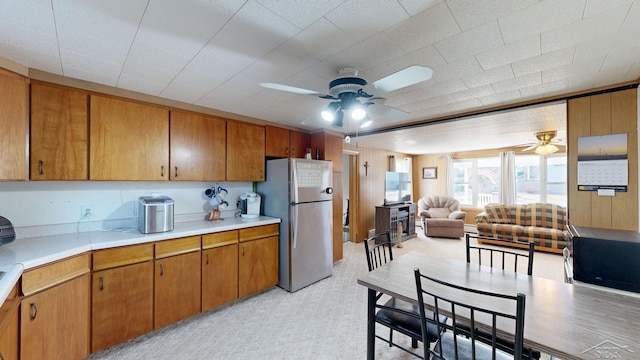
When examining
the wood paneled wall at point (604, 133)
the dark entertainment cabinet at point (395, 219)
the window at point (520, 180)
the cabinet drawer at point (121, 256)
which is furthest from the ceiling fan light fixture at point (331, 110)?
the window at point (520, 180)

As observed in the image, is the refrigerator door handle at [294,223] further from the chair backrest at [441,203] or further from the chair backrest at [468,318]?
the chair backrest at [441,203]

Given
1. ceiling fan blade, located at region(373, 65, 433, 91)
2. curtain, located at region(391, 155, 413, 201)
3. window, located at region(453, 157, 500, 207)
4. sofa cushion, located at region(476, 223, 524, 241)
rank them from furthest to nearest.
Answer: curtain, located at region(391, 155, 413, 201) → window, located at region(453, 157, 500, 207) → sofa cushion, located at region(476, 223, 524, 241) → ceiling fan blade, located at region(373, 65, 433, 91)

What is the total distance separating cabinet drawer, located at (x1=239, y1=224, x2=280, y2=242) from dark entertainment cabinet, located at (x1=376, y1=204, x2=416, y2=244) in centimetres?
312

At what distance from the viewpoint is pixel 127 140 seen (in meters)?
2.39

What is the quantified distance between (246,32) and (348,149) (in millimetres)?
4161

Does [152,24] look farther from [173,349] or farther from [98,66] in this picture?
[173,349]

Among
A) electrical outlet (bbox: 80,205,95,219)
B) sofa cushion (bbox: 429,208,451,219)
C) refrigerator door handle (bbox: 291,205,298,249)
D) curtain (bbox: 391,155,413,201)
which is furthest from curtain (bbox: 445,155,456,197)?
electrical outlet (bbox: 80,205,95,219)

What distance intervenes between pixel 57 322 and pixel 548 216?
724cm

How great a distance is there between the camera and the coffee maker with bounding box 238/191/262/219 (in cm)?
331

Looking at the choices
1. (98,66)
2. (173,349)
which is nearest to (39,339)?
(173,349)

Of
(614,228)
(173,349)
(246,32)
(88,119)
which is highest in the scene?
(246,32)

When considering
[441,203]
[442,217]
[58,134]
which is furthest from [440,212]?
[58,134]

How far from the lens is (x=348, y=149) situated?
5.48m

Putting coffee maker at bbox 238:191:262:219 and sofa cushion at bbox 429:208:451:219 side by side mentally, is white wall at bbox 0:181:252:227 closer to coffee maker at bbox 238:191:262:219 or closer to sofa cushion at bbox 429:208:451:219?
coffee maker at bbox 238:191:262:219
